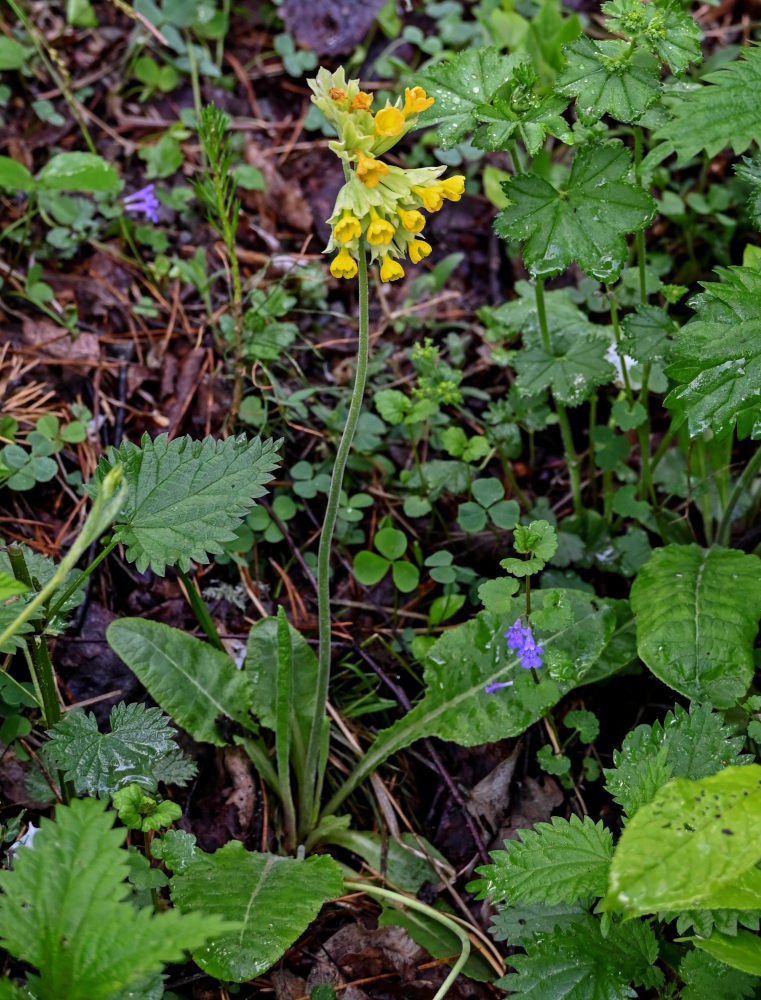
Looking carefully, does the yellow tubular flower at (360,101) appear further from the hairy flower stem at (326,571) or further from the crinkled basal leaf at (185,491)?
the crinkled basal leaf at (185,491)

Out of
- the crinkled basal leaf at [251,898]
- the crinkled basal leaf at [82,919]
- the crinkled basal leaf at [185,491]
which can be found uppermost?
the crinkled basal leaf at [185,491]

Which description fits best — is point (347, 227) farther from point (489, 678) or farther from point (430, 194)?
point (489, 678)

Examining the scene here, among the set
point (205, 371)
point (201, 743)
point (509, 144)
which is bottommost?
point (201, 743)

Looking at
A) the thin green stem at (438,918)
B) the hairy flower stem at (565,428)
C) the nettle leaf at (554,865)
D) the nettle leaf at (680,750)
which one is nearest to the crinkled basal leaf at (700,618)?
the nettle leaf at (680,750)

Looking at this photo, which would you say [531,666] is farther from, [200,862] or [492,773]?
[200,862]

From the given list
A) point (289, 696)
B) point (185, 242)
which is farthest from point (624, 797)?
point (185, 242)

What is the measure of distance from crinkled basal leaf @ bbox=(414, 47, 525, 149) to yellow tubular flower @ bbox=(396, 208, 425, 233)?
406 mm

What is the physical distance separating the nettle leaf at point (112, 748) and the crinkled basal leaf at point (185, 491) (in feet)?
1.32

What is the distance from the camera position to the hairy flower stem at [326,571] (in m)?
1.93

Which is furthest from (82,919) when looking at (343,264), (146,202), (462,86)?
(146,202)

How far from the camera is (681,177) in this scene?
3855 millimetres

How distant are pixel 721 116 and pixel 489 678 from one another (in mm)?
1629

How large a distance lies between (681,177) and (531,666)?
2.58m

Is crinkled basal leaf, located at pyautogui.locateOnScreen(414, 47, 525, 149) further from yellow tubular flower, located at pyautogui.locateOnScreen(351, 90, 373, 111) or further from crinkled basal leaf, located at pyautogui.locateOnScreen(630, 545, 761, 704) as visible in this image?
crinkled basal leaf, located at pyautogui.locateOnScreen(630, 545, 761, 704)
